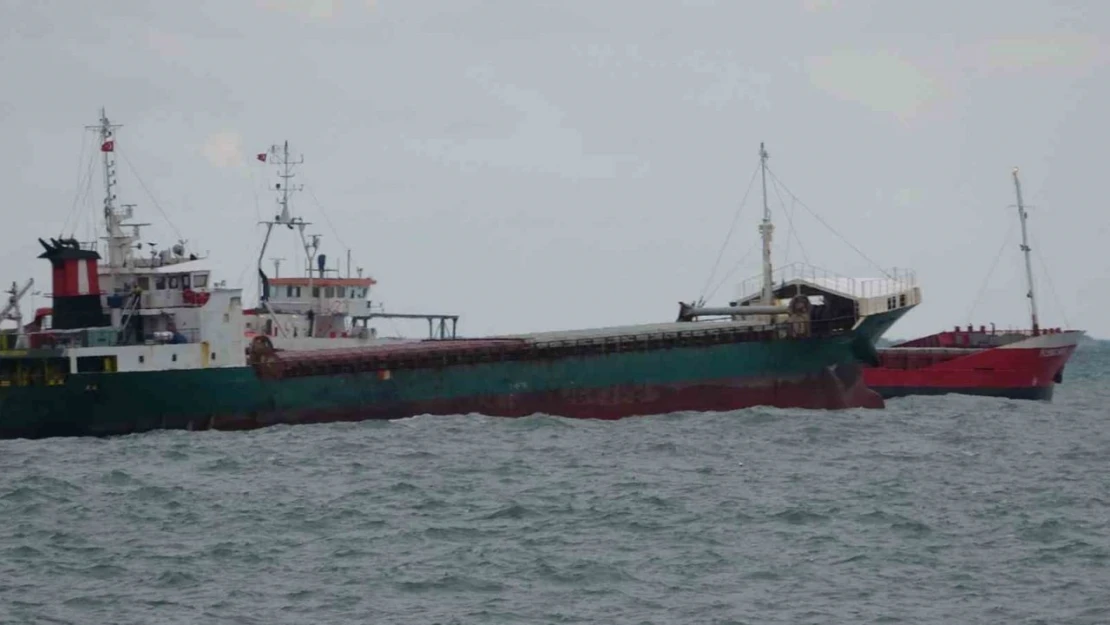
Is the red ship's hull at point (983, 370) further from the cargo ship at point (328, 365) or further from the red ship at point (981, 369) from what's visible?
the cargo ship at point (328, 365)

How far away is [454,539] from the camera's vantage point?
2605cm

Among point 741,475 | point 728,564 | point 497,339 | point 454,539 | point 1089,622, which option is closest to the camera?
point 1089,622

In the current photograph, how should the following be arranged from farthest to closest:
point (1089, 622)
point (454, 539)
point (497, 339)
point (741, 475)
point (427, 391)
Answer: point (497, 339)
point (427, 391)
point (741, 475)
point (454, 539)
point (1089, 622)

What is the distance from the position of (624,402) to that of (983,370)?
20.5 meters

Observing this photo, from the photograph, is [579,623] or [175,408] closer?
[579,623]

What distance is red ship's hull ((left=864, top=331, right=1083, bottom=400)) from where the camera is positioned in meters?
61.5

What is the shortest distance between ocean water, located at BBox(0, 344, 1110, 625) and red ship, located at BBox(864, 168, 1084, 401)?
20825 mm

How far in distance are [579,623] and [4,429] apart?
23.6 meters

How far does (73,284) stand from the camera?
4231 cm

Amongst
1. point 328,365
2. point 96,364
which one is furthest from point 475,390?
point 96,364

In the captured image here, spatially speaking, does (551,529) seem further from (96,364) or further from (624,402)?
(624,402)

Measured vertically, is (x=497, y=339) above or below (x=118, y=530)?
above

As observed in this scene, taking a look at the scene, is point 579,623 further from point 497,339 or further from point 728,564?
point 497,339

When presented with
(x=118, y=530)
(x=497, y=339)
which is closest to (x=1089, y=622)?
(x=118, y=530)
